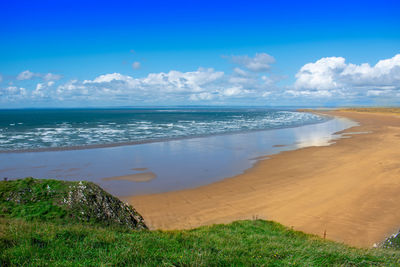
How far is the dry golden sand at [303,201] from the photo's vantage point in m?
10.3

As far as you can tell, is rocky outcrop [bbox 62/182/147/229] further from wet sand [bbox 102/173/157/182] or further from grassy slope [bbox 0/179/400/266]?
wet sand [bbox 102/173/157/182]

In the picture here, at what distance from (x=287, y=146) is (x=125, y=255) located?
1039 inches

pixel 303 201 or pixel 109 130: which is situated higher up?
pixel 109 130

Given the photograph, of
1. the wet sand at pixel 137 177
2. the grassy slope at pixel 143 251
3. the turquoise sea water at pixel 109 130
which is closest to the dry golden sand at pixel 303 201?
the wet sand at pixel 137 177

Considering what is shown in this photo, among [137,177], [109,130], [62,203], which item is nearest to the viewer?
[62,203]

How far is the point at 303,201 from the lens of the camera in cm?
1279

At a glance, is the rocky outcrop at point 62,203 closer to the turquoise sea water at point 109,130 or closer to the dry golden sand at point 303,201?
the dry golden sand at point 303,201

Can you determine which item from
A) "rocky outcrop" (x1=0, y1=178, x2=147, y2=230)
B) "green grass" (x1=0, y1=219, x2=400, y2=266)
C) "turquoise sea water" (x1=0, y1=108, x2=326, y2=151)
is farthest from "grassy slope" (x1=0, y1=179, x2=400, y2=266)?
"turquoise sea water" (x1=0, y1=108, x2=326, y2=151)

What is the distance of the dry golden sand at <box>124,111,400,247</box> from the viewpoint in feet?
33.8

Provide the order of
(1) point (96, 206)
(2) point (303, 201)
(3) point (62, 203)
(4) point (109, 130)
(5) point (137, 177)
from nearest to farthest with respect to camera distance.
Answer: (3) point (62, 203)
(1) point (96, 206)
(2) point (303, 201)
(5) point (137, 177)
(4) point (109, 130)

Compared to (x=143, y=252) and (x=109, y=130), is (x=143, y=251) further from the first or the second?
(x=109, y=130)

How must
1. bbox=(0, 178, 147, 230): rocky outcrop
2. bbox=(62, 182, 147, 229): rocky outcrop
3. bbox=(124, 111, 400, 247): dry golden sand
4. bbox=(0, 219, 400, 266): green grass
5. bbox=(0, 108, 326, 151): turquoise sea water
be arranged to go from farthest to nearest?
bbox=(0, 108, 326, 151): turquoise sea water → bbox=(124, 111, 400, 247): dry golden sand → bbox=(62, 182, 147, 229): rocky outcrop → bbox=(0, 178, 147, 230): rocky outcrop → bbox=(0, 219, 400, 266): green grass

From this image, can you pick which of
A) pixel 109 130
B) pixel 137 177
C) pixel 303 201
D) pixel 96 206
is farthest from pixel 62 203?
pixel 109 130

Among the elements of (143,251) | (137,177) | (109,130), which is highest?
(109,130)
